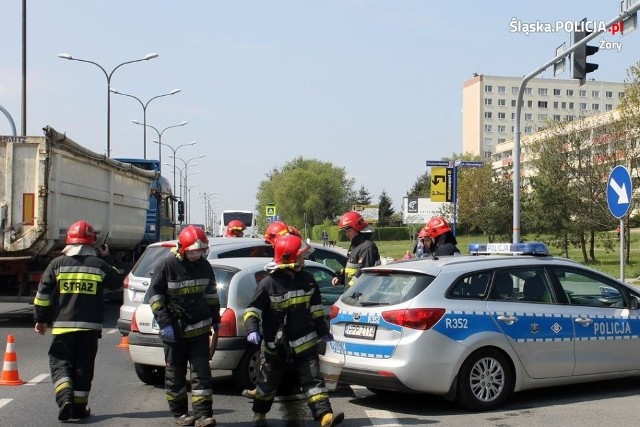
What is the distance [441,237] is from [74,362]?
5.75 metres

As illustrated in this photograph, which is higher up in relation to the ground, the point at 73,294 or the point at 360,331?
the point at 73,294

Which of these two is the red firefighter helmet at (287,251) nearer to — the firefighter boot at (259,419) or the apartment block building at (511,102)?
the firefighter boot at (259,419)

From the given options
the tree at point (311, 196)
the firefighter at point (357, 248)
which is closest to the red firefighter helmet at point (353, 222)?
the firefighter at point (357, 248)

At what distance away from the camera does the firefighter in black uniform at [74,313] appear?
7723 millimetres

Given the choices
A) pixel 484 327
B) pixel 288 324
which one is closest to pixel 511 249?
pixel 484 327

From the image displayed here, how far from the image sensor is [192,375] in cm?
725

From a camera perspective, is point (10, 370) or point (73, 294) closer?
point (73, 294)

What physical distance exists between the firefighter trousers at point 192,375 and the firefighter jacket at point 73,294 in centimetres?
93

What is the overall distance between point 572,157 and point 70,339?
33.9 metres

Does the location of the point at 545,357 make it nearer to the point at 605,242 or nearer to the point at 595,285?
the point at 595,285

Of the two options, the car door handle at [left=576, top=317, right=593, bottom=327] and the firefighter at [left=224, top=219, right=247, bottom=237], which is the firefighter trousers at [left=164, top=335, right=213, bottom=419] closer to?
the car door handle at [left=576, top=317, right=593, bottom=327]

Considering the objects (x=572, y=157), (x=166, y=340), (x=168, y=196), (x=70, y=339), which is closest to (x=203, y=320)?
(x=166, y=340)

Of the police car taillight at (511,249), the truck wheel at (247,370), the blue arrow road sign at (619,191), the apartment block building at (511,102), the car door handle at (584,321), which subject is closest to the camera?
the car door handle at (584,321)

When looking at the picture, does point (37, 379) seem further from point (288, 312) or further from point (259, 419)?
point (288, 312)
